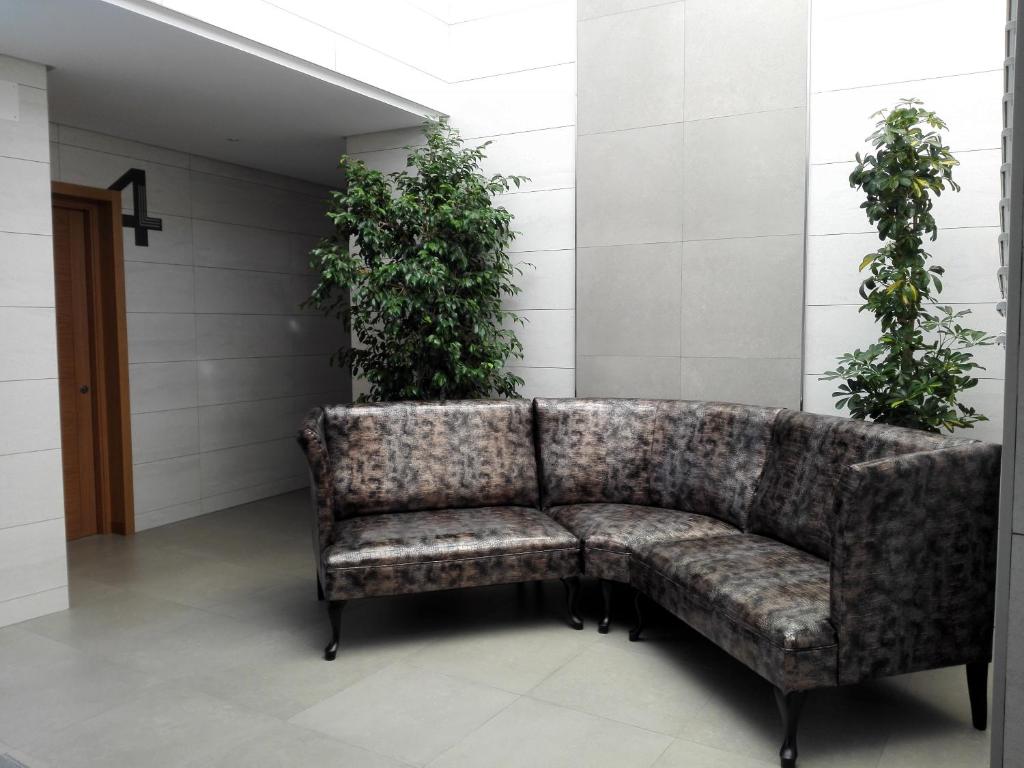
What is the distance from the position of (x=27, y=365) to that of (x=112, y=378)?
1674 mm

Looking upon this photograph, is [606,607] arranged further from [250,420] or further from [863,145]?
[250,420]

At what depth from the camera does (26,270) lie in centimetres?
406

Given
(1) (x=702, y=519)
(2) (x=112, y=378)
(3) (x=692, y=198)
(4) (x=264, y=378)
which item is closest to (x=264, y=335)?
(4) (x=264, y=378)

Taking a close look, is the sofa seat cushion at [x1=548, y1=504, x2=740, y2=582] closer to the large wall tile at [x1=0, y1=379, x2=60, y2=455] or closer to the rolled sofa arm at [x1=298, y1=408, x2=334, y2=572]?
the rolled sofa arm at [x1=298, y1=408, x2=334, y2=572]

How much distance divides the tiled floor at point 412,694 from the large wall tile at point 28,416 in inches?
35.5

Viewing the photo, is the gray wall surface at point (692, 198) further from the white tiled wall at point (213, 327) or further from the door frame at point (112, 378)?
the door frame at point (112, 378)

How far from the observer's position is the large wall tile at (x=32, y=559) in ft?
13.1

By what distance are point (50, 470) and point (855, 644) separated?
3.93m

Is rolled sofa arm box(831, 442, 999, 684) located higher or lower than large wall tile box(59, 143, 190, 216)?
lower

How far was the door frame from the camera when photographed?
5.62 meters

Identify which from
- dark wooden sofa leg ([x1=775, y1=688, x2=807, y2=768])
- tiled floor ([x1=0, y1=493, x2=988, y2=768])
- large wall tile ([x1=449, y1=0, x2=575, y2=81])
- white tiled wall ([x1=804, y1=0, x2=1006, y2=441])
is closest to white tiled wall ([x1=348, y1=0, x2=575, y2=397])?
large wall tile ([x1=449, y1=0, x2=575, y2=81])

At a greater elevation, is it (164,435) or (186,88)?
(186,88)

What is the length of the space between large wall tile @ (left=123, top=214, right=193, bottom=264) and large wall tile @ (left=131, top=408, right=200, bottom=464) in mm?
1161

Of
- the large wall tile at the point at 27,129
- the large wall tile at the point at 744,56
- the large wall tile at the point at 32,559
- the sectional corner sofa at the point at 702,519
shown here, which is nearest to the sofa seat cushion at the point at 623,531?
the sectional corner sofa at the point at 702,519
